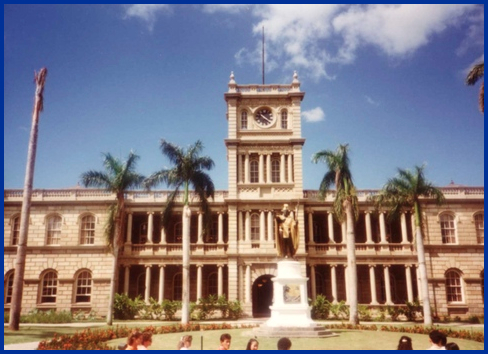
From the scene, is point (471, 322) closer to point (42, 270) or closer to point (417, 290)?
point (417, 290)

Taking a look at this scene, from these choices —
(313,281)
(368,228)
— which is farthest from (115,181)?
(368,228)

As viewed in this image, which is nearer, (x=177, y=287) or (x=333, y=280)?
(x=333, y=280)

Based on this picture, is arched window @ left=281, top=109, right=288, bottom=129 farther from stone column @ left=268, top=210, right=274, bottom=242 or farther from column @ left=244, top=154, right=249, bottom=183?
stone column @ left=268, top=210, right=274, bottom=242

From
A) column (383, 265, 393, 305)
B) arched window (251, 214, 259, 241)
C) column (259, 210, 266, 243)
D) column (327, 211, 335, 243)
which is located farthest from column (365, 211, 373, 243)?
arched window (251, 214, 259, 241)

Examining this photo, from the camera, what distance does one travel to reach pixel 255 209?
108ft

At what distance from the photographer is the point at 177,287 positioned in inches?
1359

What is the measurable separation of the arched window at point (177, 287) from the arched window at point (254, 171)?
9251 millimetres

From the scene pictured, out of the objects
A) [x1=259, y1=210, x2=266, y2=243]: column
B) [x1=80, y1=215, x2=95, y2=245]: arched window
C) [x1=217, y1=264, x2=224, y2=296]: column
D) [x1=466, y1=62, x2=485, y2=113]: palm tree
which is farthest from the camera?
[x1=80, y1=215, x2=95, y2=245]: arched window

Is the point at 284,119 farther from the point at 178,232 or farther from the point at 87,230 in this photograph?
the point at 87,230

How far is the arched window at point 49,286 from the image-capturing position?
3322cm

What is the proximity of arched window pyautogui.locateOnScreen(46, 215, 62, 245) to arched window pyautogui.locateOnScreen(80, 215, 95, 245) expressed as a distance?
5.51ft

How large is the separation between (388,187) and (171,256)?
16.2m

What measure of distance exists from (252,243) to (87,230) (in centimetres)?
1260

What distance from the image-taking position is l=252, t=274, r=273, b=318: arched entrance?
3256 centimetres
